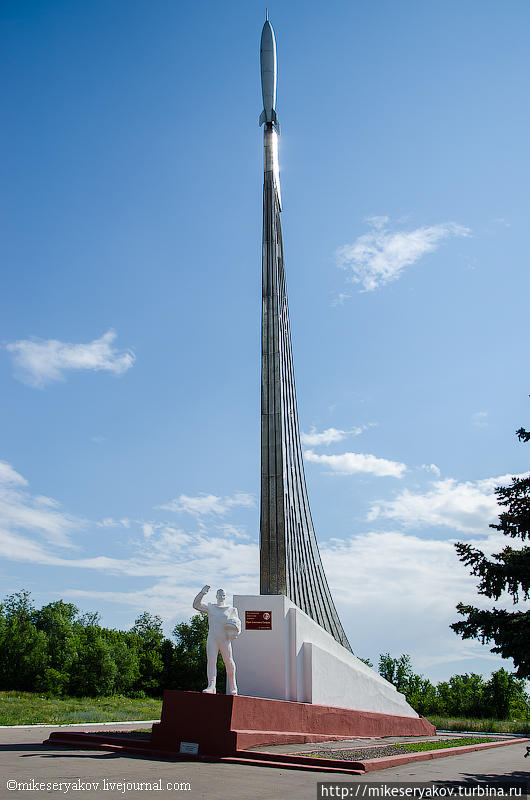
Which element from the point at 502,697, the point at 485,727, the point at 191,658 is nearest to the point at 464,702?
the point at 502,697

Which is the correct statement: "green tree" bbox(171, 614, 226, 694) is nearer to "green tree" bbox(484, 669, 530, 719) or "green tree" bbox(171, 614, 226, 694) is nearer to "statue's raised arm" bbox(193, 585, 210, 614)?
"green tree" bbox(484, 669, 530, 719)

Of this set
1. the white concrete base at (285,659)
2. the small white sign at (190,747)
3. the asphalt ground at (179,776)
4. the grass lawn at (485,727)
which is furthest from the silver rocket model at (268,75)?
the grass lawn at (485,727)

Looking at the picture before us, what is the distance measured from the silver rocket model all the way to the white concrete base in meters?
11.8

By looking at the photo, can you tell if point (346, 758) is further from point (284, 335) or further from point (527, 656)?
point (284, 335)

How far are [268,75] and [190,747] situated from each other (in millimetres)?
15570

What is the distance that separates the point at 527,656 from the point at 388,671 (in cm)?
3476

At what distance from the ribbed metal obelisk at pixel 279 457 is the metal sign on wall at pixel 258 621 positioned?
793 millimetres

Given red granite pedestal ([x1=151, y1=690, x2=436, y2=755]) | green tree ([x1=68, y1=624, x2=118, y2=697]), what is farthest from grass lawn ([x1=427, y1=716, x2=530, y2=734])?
green tree ([x1=68, y1=624, x2=118, y2=697])

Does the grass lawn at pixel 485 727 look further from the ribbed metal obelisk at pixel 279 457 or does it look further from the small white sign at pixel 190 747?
the small white sign at pixel 190 747

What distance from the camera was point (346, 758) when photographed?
317 inches

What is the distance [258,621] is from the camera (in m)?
11.8

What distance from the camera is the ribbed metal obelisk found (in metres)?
13.0

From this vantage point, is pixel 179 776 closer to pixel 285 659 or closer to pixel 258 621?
pixel 285 659

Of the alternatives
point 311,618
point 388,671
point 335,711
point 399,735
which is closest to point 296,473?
point 311,618
